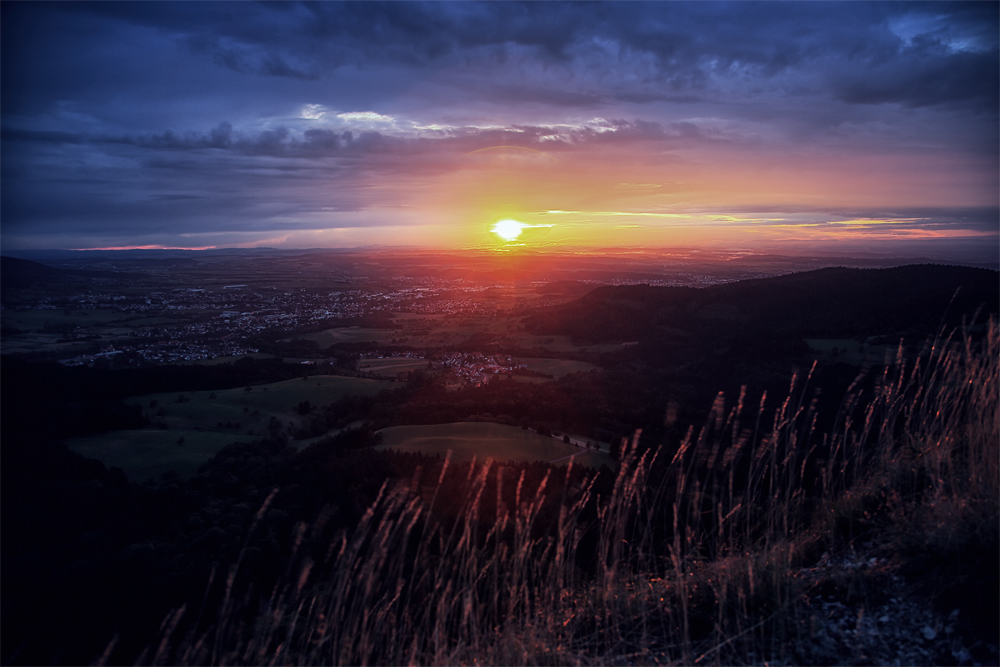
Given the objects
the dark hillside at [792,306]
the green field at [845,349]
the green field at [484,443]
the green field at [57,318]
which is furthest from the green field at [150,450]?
the dark hillside at [792,306]

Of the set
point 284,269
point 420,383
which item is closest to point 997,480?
point 420,383

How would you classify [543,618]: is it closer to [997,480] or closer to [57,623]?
[997,480]

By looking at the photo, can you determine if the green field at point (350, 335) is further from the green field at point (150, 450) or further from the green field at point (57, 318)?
the green field at point (150, 450)

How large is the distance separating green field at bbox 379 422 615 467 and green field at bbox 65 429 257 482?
5779mm

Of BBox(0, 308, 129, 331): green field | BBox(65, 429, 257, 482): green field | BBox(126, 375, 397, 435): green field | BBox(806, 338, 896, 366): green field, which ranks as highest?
BBox(0, 308, 129, 331): green field

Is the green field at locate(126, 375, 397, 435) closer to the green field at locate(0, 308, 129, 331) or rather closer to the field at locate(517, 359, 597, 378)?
the green field at locate(0, 308, 129, 331)

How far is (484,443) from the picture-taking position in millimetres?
15453

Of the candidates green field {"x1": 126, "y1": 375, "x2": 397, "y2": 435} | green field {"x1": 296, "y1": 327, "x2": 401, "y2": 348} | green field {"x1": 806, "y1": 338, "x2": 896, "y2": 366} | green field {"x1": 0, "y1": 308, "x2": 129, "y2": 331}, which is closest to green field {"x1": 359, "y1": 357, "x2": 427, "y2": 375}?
green field {"x1": 126, "y1": 375, "x2": 397, "y2": 435}

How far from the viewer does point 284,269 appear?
116938 mm

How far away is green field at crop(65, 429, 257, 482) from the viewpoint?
46.3 ft

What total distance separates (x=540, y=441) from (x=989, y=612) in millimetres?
14440

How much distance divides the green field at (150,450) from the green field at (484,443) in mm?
5779

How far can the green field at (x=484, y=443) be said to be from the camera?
47.5 feet

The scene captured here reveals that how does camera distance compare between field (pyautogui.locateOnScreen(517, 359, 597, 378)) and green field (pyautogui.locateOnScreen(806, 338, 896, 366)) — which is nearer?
green field (pyautogui.locateOnScreen(806, 338, 896, 366))
